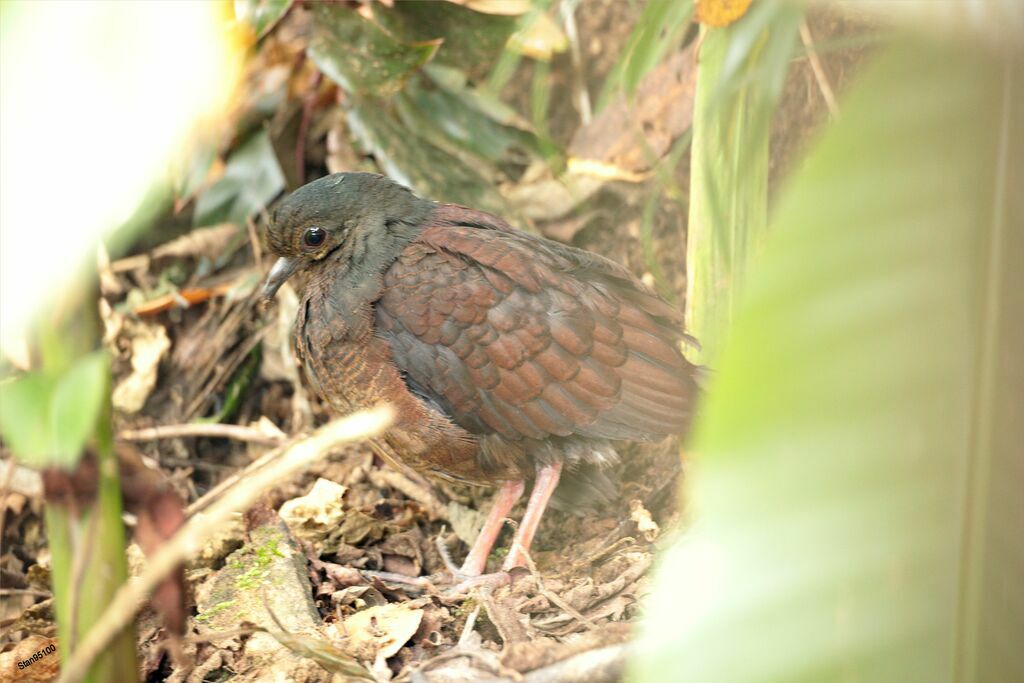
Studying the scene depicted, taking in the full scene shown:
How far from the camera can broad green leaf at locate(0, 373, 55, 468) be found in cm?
122

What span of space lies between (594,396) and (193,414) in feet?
6.61

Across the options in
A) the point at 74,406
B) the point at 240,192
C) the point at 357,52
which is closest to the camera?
the point at 74,406

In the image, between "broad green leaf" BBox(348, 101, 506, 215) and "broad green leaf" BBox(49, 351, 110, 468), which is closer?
"broad green leaf" BBox(49, 351, 110, 468)

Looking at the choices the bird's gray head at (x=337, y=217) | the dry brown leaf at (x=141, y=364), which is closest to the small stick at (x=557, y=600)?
the bird's gray head at (x=337, y=217)

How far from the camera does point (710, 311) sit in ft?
9.49

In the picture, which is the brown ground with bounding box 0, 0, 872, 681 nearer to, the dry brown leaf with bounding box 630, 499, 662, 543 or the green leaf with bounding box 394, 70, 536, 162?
the dry brown leaf with bounding box 630, 499, 662, 543

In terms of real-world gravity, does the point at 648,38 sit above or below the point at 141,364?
above

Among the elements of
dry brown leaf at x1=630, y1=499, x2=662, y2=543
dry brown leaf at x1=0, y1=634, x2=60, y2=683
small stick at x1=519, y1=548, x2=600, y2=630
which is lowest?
dry brown leaf at x1=0, y1=634, x2=60, y2=683

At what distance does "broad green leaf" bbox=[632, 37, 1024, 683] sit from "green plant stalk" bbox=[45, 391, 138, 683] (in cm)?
86

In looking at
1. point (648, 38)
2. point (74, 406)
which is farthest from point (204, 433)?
point (74, 406)

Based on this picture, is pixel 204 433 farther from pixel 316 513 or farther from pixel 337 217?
pixel 337 217

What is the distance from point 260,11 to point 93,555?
2623mm

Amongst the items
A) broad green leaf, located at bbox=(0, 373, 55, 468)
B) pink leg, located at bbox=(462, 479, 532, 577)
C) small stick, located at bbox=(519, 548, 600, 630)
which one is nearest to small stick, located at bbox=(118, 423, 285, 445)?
pink leg, located at bbox=(462, 479, 532, 577)

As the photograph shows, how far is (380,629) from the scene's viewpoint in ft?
9.14
